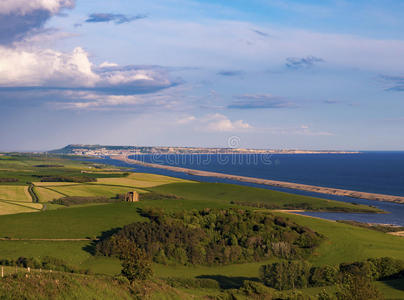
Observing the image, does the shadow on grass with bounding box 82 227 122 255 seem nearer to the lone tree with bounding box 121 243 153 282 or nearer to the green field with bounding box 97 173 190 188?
the lone tree with bounding box 121 243 153 282

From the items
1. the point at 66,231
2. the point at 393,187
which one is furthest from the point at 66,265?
the point at 393,187

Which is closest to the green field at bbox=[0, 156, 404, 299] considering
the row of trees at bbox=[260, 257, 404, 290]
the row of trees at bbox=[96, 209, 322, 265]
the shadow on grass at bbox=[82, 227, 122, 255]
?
the shadow on grass at bbox=[82, 227, 122, 255]

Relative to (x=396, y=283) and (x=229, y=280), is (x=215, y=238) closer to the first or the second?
(x=229, y=280)

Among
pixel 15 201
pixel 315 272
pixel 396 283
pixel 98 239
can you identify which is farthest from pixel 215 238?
pixel 15 201

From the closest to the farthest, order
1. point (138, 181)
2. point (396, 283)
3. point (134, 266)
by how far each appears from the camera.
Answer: point (134, 266)
point (396, 283)
point (138, 181)

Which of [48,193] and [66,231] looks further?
[48,193]

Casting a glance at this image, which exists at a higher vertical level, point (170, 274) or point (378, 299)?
point (378, 299)

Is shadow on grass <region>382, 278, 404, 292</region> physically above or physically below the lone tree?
below

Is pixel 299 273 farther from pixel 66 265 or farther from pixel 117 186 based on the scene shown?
pixel 117 186
